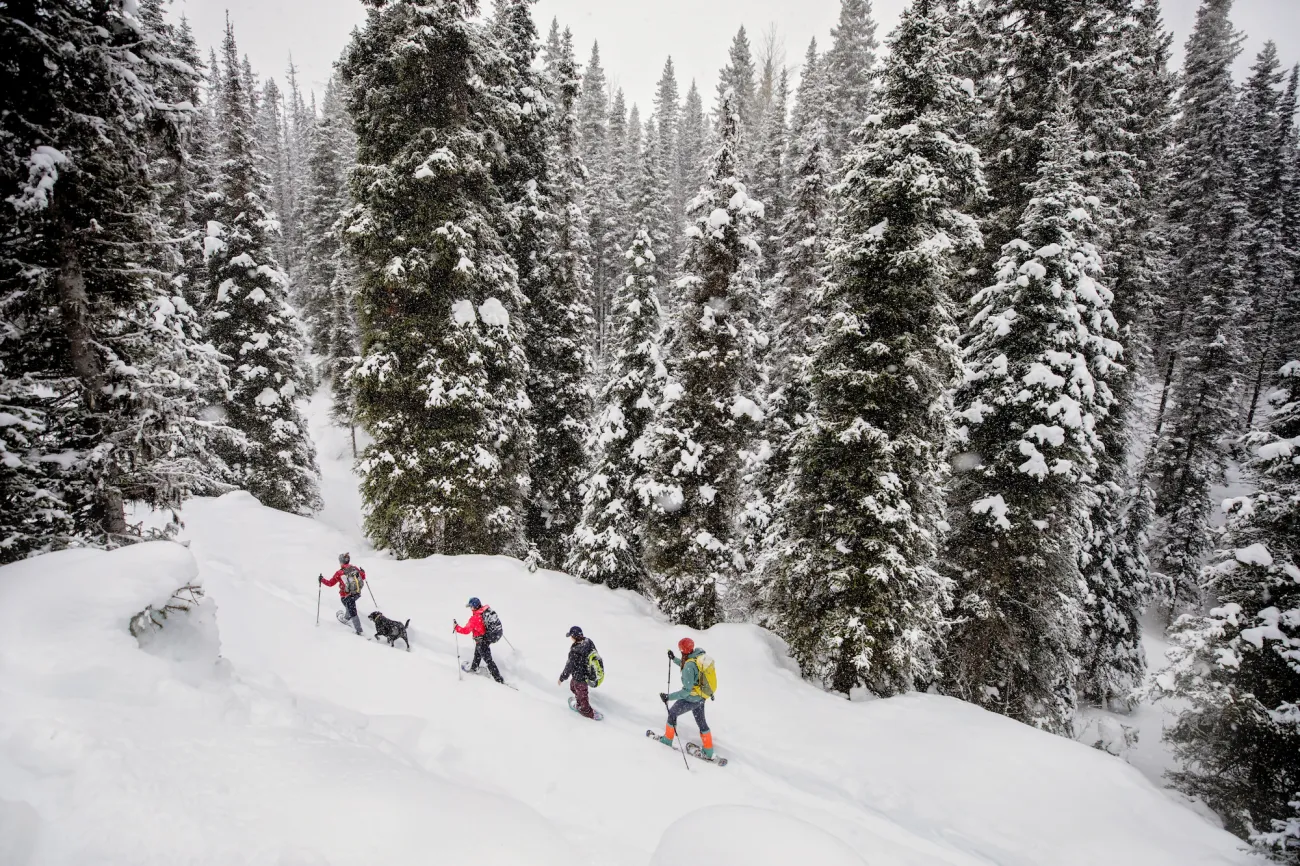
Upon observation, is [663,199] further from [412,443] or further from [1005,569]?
[1005,569]

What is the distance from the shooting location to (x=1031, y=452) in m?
14.2

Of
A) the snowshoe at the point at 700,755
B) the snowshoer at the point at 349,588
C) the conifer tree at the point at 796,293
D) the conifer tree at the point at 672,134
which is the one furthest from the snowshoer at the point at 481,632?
the conifer tree at the point at 672,134

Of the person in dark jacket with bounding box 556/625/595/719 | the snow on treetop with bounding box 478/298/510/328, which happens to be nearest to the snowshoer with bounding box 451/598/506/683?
the person in dark jacket with bounding box 556/625/595/719

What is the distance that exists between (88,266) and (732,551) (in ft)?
47.7

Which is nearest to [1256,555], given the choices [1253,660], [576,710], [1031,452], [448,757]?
[1253,660]

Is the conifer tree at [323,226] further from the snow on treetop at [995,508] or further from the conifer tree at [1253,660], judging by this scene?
the conifer tree at [1253,660]

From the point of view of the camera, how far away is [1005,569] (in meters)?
14.8

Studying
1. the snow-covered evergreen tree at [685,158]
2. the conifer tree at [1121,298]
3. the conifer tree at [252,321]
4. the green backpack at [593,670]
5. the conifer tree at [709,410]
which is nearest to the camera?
the green backpack at [593,670]

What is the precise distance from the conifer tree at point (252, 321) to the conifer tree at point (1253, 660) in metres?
29.8

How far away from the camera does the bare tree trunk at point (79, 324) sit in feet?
27.1

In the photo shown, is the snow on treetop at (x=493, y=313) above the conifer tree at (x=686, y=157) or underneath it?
underneath

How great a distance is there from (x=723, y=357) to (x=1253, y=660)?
42.6 ft

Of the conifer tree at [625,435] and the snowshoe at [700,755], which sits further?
the conifer tree at [625,435]

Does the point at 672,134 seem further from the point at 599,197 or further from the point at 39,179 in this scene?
the point at 39,179
